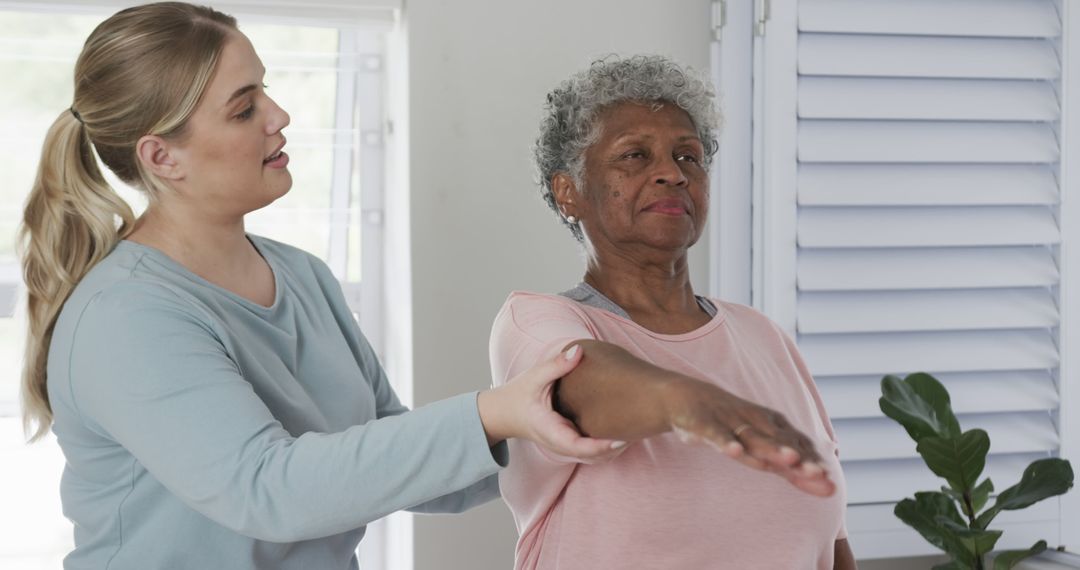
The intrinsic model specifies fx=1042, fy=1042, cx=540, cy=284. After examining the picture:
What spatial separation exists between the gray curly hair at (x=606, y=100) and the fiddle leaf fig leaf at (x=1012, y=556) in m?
1.06

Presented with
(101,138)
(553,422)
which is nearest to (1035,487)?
(553,422)

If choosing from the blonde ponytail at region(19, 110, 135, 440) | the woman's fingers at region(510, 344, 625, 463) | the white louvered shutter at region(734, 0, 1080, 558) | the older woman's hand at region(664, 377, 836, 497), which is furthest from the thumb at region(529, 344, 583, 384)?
the white louvered shutter at region(734, 0, 1080, 558)

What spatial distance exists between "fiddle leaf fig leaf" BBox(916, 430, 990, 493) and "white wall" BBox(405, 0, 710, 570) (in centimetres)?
84

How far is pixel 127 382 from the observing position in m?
1.12

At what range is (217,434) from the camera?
3.55 feet

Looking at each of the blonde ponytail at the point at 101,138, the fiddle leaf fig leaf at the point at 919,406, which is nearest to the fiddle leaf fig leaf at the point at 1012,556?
the fiddle leaf fig leaf at the point at 919,406

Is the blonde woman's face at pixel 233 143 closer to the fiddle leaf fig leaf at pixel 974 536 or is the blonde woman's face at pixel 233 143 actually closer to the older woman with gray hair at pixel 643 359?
the older woman with gray hair at pixel 643 359

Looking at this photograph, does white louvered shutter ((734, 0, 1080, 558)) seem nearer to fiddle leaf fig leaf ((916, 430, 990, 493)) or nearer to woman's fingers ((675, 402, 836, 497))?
fiddle leaf fig leaf ((916, 430, 990, 493))

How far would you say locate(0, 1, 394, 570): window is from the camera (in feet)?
7.70

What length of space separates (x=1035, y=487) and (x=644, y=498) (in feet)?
3.56

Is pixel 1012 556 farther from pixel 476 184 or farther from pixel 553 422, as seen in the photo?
pixel 553 422

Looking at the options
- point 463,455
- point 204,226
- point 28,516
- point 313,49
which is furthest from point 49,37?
point 463,455

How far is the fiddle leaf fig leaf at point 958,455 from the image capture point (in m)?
1.92

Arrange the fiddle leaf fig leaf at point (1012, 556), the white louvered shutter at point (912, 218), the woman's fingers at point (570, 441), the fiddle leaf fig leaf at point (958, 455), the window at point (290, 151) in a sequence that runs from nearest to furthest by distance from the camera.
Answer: the woman's fingers at point (570, 441) < the fiddle leaf fig leaf at point (958, 455) < the fiddle leaf fig leaf at point (1012, 556) < the white louvered shutter at point (912, 218) < the window at point (290, 151)
